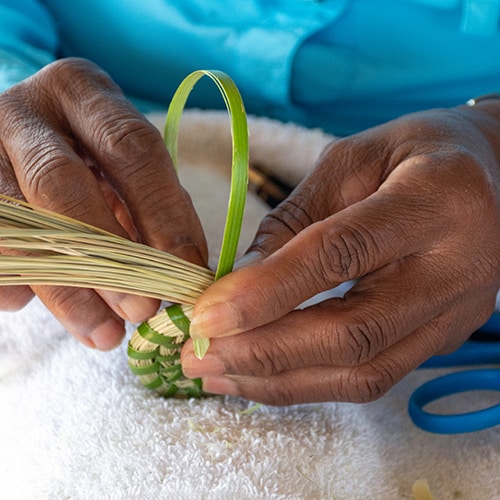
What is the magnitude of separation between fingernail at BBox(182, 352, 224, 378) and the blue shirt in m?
0.43

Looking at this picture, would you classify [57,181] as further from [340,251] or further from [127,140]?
[340,251]

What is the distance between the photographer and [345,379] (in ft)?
1.83

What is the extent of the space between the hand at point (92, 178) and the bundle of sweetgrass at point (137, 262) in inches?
1.0

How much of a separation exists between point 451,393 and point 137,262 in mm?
321

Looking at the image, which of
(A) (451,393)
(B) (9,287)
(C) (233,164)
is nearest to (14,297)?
(B) (9,287)

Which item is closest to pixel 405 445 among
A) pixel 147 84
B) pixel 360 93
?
pixel 360 93

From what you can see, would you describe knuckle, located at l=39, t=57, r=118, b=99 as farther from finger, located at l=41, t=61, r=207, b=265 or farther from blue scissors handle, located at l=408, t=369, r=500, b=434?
blue scissors handle, located at l=408, t=369, r=500, b=434

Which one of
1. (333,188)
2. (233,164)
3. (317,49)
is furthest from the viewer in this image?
(317,49)

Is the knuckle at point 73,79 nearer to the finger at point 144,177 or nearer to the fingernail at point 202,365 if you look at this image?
the finger at point 144,177

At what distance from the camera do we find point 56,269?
0.47m

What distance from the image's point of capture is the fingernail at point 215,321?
1.62 feet

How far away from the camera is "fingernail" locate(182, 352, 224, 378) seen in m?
0.54

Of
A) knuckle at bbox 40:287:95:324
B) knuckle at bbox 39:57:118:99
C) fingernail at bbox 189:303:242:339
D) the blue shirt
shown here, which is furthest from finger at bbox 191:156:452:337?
the blue shirt

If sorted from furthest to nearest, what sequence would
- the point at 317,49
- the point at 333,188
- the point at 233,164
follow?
the point at 317,49
the point at 333,188
the point at 233,164
